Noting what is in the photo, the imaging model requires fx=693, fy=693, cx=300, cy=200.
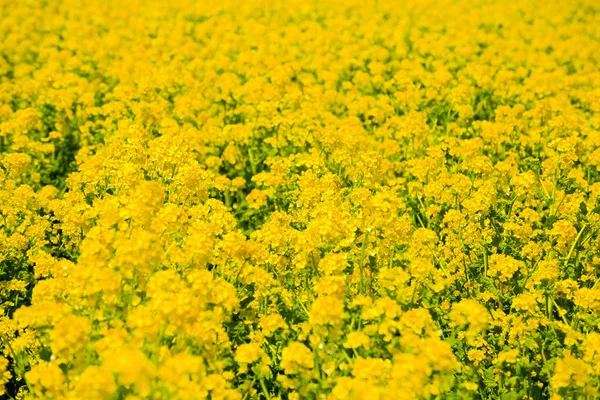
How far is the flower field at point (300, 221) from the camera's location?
13.1 ft

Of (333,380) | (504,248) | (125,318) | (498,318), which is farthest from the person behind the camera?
(504,248)

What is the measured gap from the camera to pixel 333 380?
13.1ft

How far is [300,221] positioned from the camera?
5672 millimetres

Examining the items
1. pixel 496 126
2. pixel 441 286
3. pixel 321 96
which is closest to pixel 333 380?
pixel 441 286

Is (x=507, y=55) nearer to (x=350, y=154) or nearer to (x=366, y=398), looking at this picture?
(x=350, y=154)

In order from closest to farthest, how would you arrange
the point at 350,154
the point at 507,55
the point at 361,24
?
the point at 350,154, the point at 507,55, the point at 361,24

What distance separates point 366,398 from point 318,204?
2.33 metres

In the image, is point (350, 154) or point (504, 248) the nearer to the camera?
point (504, 248)

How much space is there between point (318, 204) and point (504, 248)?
1.53m

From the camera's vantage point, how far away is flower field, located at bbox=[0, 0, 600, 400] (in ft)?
13.1

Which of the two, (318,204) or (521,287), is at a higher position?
(318,204)

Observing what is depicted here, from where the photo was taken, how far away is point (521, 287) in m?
5.16

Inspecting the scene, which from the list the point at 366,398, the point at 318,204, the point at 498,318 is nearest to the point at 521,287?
the point at 498,318

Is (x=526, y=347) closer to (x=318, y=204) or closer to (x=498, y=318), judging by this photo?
(x=498, y=318)
